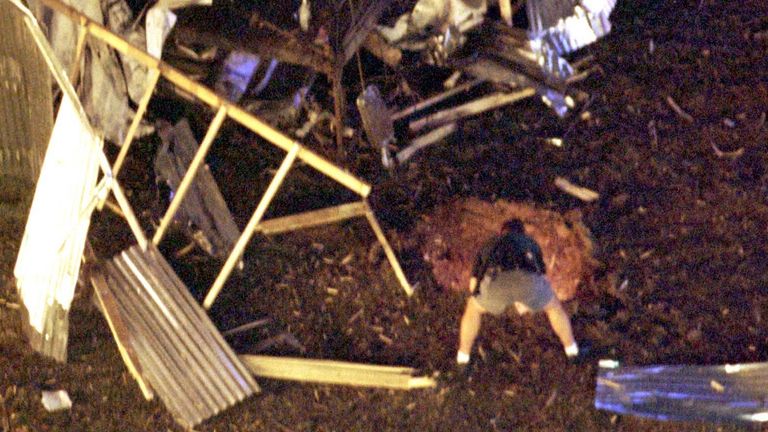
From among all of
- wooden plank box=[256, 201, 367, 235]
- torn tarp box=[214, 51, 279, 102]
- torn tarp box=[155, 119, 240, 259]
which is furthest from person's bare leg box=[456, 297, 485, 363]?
torn tarp box=[214, 51, 279, 102]

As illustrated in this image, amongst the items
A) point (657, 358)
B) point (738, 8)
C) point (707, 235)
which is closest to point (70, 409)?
point (657, 358)

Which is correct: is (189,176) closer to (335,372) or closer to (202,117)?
(202,117)

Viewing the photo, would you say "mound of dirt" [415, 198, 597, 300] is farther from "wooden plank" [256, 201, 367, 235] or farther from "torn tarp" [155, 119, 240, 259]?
"torn tarp" [155, 119, 240, 259]

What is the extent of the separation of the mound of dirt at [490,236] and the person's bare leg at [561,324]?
0.38 meters

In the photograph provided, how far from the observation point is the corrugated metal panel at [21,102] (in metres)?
4.76

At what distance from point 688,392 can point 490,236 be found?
1765 mm

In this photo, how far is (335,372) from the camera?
201 inches

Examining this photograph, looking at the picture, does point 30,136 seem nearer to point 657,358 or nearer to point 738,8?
point 657,358

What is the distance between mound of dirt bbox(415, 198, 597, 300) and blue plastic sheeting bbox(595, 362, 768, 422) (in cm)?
73

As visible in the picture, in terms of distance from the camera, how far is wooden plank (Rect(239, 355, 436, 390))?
5.08 meters

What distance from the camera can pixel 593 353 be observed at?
5.08 m

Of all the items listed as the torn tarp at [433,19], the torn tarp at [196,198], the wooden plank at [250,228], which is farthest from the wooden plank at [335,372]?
the torn tarp at [433,19]

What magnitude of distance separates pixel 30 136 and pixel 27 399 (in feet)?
6.16

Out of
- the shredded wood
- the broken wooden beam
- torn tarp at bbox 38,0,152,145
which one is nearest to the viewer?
the broken wooden beam
